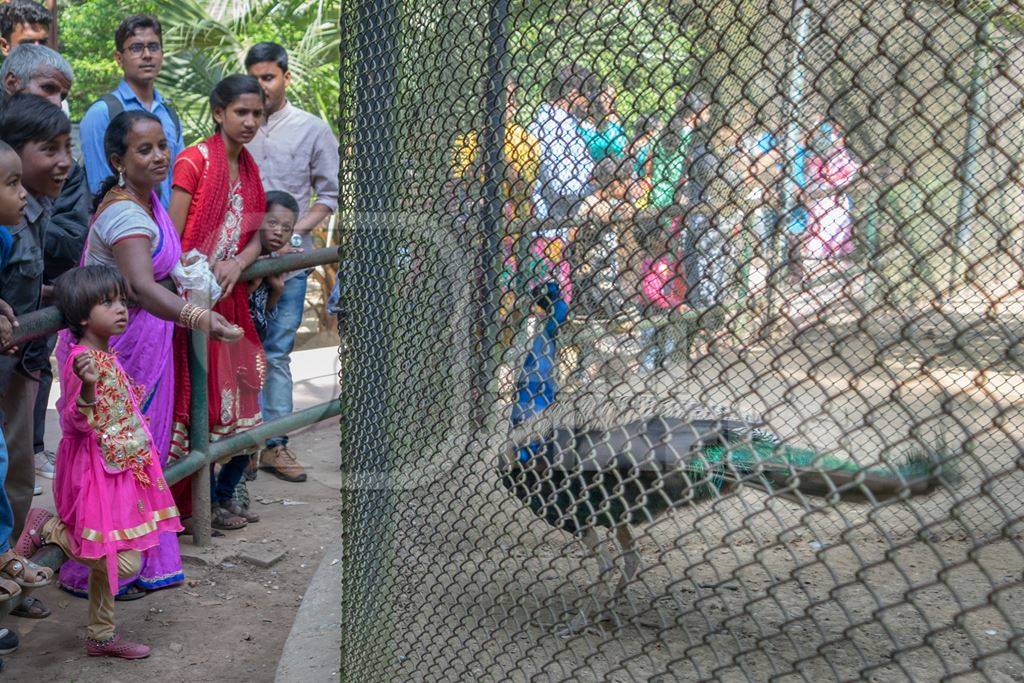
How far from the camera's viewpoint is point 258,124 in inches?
168

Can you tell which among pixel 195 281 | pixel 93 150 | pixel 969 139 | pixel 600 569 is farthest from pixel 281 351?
pixel 969 139

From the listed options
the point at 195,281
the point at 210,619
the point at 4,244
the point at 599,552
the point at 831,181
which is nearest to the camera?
the point at 831,181

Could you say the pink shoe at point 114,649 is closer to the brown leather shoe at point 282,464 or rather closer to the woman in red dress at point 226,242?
the woman in red dress at point 226,242

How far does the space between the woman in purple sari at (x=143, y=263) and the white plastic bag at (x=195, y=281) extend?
0.05 meters

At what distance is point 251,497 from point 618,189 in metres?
3.44

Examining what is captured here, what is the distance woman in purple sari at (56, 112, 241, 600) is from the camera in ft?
11.6

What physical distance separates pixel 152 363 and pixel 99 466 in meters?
0.67

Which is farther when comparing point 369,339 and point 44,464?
point 44,464

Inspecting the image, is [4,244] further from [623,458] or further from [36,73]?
[623,458]

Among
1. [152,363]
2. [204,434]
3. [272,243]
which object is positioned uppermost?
[272,243]

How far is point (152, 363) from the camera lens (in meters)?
3.73

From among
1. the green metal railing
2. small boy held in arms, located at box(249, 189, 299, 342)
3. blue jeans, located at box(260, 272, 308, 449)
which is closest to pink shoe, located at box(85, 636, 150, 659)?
the green metal railing

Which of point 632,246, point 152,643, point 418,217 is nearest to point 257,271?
point 152,643

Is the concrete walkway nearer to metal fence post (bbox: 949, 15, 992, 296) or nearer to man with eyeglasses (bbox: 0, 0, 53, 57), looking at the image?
metal fence post (bbox: 949, 15, 992, 296)
